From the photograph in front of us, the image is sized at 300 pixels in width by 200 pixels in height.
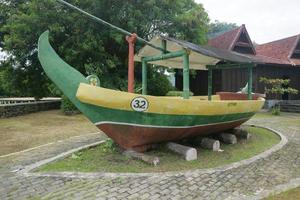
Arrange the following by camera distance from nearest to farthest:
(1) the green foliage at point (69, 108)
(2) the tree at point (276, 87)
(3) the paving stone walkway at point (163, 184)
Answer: (3) the paving stone walkway at point (163, 184)
(1) the green foliage at point (69, 108)
(2) the tree at point (276, 87)

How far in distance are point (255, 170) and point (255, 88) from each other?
1487 cm

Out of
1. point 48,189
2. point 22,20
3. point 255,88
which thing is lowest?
point 48,189

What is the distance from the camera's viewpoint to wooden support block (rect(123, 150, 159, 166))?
20.2 feet

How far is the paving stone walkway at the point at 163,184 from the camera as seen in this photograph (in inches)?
190

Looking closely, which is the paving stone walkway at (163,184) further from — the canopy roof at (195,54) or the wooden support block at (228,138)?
the canopy roof at (195,54)

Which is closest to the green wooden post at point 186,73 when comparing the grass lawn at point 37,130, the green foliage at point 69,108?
the grass lawn at point 37,130

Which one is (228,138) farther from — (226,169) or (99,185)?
(99,185)

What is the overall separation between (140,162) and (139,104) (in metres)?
1.27

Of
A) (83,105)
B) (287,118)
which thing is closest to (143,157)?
(83,105)

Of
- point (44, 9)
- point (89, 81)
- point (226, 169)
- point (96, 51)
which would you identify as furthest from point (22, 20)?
point (226, 169)

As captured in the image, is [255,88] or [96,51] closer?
[96,51]

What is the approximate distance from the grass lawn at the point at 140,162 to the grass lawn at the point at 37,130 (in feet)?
8.67

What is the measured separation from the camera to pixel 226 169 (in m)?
6.00

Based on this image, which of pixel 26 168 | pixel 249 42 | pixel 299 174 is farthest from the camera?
pixel 249 42
